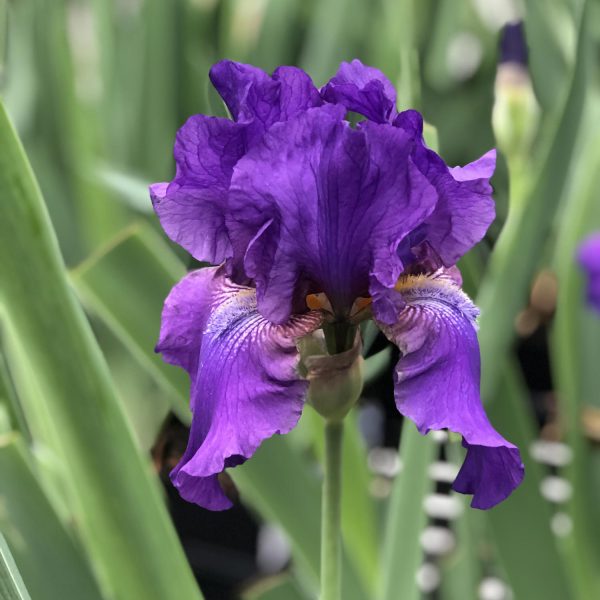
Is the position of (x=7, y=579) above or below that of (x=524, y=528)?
above

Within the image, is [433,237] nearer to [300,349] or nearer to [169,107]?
[300,349]

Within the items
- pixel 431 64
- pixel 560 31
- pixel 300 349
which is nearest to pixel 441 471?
pixel 300 349

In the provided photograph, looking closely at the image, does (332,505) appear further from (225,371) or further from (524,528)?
(524,528)

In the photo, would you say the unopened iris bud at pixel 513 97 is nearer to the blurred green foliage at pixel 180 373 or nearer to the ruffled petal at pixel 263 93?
the blurred green foliage at pixel 180 373

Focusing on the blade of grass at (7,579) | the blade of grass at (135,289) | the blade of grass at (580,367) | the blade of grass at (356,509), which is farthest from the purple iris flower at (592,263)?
the blade of grass at (7,579)

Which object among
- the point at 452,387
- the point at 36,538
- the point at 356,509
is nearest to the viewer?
the point at 452,387

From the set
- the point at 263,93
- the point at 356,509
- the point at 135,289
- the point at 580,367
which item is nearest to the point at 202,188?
the point at 263,93

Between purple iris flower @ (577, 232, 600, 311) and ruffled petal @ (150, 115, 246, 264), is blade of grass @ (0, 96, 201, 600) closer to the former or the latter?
ruffled petal @ (150, 115, 246, 264)

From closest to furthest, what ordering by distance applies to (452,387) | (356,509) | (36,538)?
(452,387), (36,538), (356,509)
